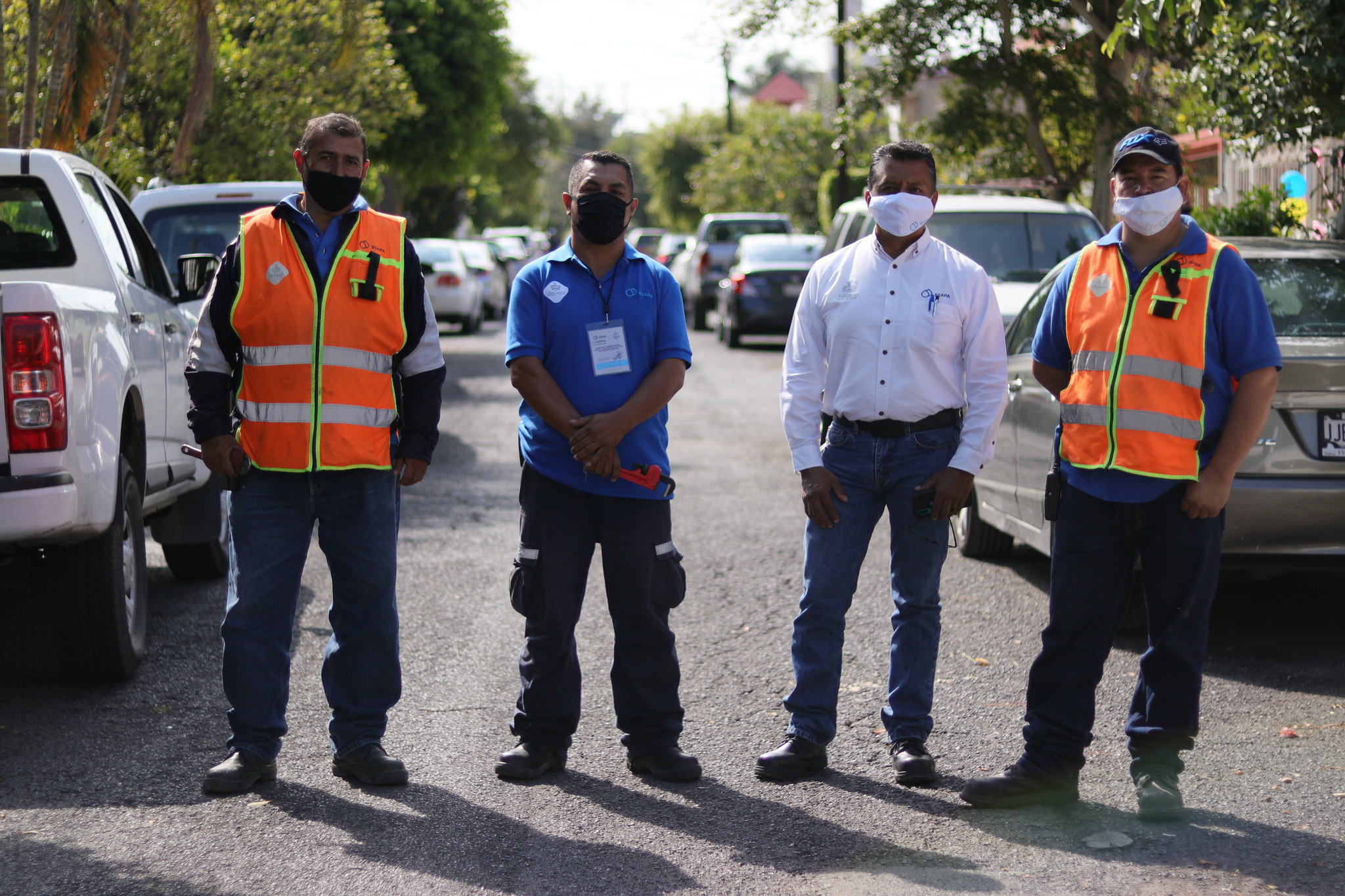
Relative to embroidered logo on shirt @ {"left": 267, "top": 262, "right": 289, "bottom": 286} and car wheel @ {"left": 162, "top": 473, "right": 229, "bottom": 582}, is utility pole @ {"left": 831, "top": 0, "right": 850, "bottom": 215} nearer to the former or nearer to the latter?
car wheel @ {"left": 162, "top": 473, "right": 229, "bottom": 582}

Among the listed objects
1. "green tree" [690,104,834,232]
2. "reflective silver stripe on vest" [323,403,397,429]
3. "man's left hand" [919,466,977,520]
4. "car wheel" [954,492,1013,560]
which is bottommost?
"car wheel" [954,492,1013,560]

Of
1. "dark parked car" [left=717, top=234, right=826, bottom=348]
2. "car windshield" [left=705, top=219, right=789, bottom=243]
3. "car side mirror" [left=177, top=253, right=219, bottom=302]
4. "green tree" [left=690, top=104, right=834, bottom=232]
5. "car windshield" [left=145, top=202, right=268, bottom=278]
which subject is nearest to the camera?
"car side mirror" [left=177, top=253, right=219, bottom=302]

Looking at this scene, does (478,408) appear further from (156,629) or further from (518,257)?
(518,257)

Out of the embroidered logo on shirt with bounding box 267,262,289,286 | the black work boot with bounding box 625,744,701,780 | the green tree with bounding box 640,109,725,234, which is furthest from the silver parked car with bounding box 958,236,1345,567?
the green tree with bounding box 640,109,725,234

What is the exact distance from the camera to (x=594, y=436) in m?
4.55

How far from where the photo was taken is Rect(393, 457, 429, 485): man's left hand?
15.5 ft

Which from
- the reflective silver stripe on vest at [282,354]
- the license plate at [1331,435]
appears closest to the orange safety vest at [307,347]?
the reflective silver stripe on vest at [282,354]

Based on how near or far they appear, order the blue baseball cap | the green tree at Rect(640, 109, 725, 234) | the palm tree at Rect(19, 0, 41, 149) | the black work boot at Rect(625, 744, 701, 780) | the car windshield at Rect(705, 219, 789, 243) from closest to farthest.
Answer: the blue baseball cap
the black work boot at Rect(625, 744, 701, 780)
the palm tree at Rect(19, 0, 41, 149)
the car windshield at Rect(705, 219, 789, 243)
the green tree at Rect(640, 109, 725, 234)

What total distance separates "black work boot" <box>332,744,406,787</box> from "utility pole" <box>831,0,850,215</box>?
12.5m

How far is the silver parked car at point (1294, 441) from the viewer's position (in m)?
5.82

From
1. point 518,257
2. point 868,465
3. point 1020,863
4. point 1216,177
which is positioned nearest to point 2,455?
point 868,465

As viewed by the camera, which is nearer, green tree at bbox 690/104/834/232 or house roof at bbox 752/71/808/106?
A: green tree at bbox 690/104/834/232

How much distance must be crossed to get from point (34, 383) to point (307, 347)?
1158 mm

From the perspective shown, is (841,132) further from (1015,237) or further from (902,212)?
(902,212)
